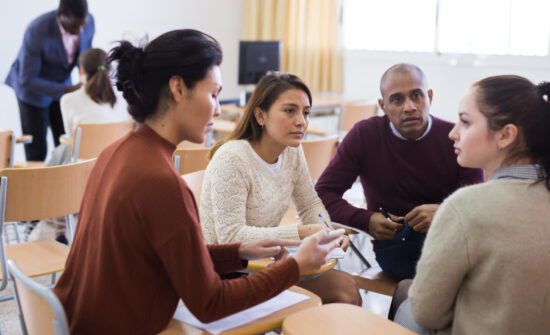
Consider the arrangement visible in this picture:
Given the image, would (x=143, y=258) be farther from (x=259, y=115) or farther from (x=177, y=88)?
(x=259, y=115)

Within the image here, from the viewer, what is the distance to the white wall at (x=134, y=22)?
220 inches

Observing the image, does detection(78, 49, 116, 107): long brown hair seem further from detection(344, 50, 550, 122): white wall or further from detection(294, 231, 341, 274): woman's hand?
detection(344, 50, 550, 122): white wall

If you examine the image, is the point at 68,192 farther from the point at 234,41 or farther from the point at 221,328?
the point at 234,41

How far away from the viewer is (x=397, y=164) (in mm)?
2523

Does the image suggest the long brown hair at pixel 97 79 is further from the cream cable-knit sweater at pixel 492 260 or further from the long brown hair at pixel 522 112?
the cream cable-knit sweater at pixel 492 260

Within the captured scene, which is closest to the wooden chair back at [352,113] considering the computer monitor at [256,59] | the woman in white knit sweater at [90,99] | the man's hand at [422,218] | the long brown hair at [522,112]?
the computer monitor at [256,59]

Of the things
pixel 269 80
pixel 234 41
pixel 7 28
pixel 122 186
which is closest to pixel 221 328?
pixel 122 186

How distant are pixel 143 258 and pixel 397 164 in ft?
4.84

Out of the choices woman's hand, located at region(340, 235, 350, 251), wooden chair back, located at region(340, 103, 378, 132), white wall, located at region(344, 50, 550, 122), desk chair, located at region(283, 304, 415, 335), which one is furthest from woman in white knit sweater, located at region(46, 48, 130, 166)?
white wall, located at region(344, 50, 550, 122)

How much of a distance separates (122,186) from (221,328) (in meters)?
0.42

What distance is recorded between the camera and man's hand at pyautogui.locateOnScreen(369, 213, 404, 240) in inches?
91.5

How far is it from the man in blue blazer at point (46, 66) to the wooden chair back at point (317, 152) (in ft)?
7.12

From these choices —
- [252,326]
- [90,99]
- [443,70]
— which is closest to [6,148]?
[90,99]

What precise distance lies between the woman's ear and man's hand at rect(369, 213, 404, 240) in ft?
2.95
